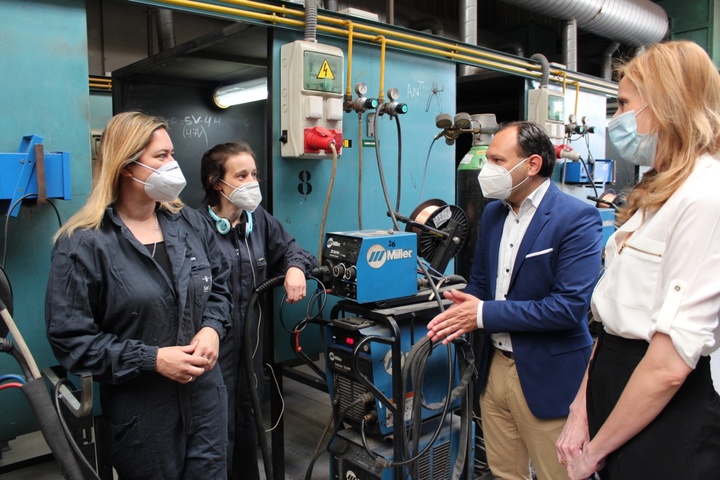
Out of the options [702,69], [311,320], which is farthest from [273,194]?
[702,69]

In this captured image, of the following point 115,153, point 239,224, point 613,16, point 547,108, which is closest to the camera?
point 115,153

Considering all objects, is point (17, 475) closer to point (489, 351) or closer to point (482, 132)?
point (489, 351)

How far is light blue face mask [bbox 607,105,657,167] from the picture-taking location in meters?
1.08

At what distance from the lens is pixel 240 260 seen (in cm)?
208

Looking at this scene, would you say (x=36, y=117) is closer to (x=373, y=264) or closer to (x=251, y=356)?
(x=251, y=356)

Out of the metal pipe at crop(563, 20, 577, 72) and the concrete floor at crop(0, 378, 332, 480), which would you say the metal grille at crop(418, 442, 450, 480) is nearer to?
the concrete floor at crop(0, 378, 332, 480)

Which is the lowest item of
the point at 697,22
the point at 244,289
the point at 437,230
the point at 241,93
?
the point at 244,289

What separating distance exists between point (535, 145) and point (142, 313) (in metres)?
1.35

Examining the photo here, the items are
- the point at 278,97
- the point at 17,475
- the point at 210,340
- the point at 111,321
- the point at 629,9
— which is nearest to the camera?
the point at 111,321

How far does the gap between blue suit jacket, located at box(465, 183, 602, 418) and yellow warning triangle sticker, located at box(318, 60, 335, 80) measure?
A: 3.78 feet

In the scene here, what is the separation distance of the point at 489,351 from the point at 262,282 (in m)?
0.90

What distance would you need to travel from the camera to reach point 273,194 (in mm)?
2514

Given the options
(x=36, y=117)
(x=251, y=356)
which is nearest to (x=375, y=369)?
(x=251, y=356)

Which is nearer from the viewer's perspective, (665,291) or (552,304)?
(665,291)
